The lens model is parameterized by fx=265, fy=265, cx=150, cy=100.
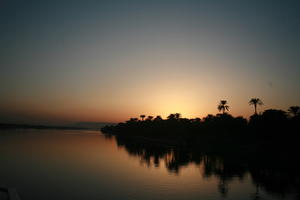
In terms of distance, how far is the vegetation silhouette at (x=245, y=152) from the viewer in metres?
32.7

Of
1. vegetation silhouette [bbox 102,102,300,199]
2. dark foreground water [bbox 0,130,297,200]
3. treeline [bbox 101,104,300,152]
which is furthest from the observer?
treeline [bbox 101,104,300,152]

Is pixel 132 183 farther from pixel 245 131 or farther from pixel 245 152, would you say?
pixel 245 131

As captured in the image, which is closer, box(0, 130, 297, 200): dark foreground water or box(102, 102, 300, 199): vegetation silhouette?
box(0, 130, 297, 200): dark foreground water

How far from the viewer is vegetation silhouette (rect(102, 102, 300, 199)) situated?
32656 millimetres

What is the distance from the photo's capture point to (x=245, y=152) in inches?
2427

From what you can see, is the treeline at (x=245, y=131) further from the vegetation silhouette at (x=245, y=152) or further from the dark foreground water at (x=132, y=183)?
the dark foreground water at (x=132, y=183)

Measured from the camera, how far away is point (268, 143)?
60.2 meters

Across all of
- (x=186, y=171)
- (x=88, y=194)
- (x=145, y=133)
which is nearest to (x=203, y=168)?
(x=186, y=171)

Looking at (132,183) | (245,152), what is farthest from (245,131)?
(132,183)

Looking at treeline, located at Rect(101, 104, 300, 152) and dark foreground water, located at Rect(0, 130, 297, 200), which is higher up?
treeline, located at Rect(101, 104, 300, 152)

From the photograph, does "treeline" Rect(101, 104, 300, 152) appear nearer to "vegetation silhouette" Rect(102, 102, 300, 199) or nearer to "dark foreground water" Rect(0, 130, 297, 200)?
"vegetation silhouette" Rect(102, 102, 300, 199)

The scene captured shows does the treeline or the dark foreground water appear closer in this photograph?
the dark foreground water

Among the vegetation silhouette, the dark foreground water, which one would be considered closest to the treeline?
the vegetation silhouette

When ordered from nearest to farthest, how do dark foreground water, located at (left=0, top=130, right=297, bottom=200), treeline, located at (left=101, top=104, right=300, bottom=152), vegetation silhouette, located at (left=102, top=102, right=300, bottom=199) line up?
dark foreground water, located at (left=0, top=130, right=297, bottom=200)
vegetation silhouette, located at (left=102, top=102, right=300, bottom=199)
treeline, located at (left=101, top=104, right=300, bottom=152)
